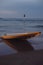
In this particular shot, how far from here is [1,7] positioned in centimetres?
669

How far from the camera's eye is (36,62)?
2.24 metres

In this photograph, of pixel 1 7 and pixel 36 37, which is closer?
pixel 36 37

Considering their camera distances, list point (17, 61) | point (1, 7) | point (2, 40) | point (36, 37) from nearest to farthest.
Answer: point (17, 61), point (2, 40), point (36, 37), point (1, 7)

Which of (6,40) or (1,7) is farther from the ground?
(1,7)

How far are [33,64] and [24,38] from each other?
8.87 ft

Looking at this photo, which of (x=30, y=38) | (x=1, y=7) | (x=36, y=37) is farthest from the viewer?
(x=1, y=7)

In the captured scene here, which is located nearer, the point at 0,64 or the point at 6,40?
the point at 0,64

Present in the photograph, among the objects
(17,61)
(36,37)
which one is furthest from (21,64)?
(36,37)

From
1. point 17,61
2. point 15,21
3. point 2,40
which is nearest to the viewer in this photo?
point 17,61

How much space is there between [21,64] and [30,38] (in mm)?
2912

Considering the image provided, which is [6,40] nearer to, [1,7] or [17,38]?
[17,38]

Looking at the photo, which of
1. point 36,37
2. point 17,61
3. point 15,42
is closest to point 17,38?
point 15,42

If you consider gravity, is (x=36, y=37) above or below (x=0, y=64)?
below

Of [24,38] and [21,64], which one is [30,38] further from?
[21,64]
